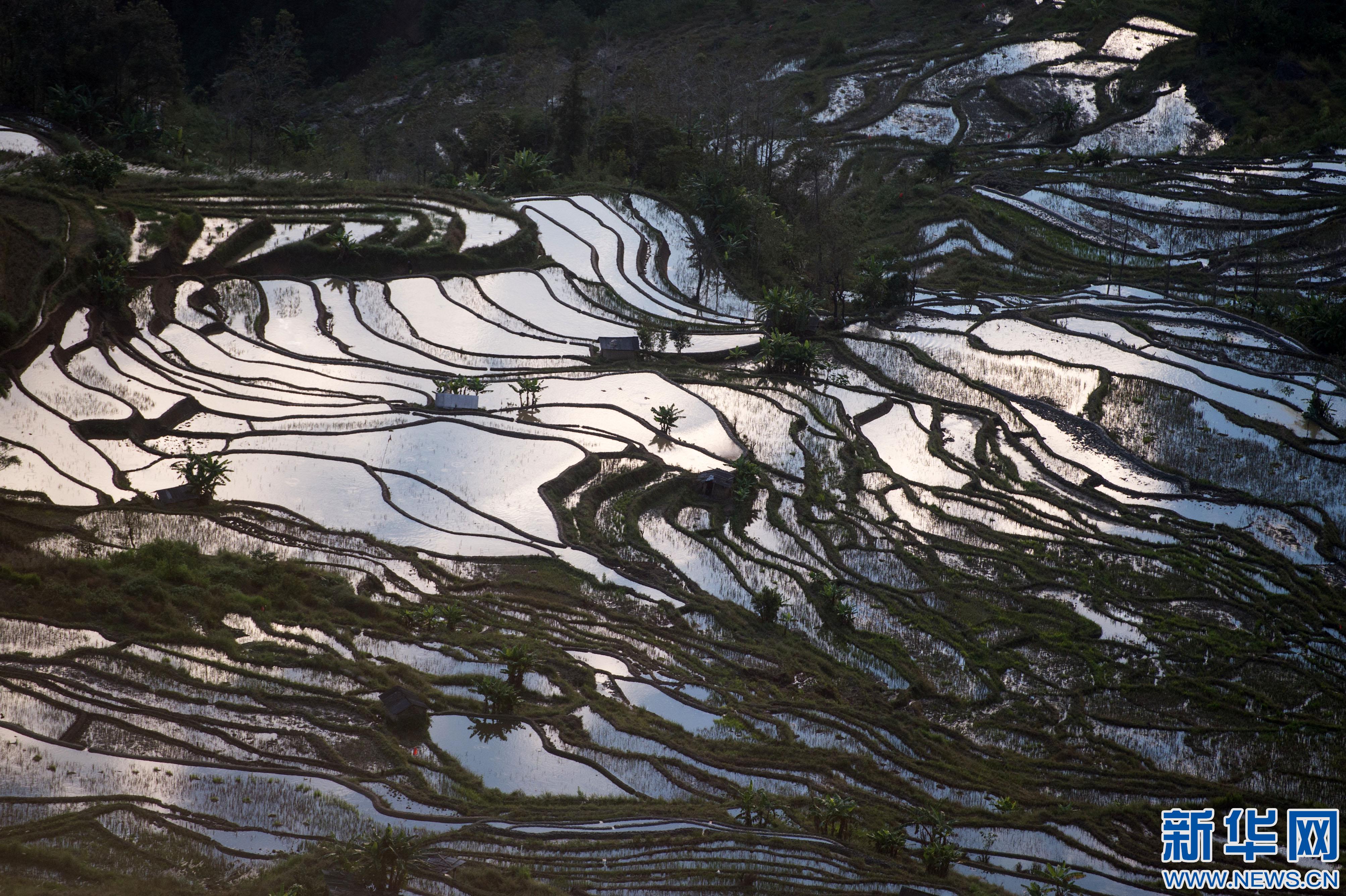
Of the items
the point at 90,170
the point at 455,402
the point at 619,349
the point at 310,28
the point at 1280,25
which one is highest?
the point at 310,28

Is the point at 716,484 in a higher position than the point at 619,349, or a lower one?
lower

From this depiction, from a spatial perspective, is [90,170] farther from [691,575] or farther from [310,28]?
[310,28]

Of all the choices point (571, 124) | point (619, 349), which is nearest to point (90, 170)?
point (619, 349)

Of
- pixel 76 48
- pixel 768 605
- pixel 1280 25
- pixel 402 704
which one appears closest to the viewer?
pixel 402 704

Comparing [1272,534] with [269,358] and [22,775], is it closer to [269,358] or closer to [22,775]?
[22,775]

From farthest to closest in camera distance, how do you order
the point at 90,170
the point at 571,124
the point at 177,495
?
1. the point at 571,124
2. the point at 90,170
3. the point at 177,495

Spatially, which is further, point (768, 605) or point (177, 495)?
point (177, 495)

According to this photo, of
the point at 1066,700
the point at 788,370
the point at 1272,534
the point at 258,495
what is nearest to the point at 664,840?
the point at 1066,700
